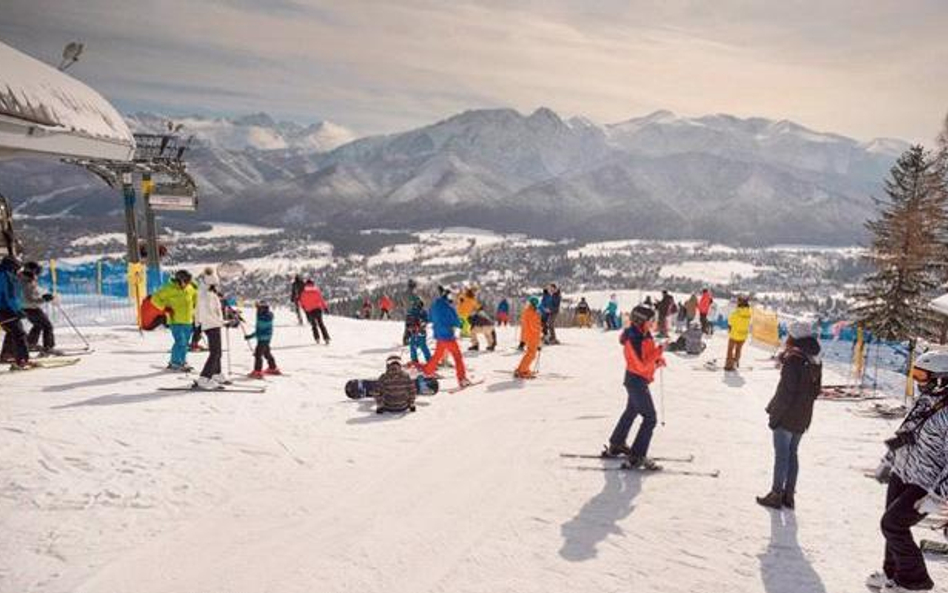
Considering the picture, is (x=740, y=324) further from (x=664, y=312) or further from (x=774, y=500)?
(x=774, y=500)

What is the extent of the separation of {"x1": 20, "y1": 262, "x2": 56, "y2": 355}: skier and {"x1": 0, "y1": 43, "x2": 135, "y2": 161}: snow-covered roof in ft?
19.0

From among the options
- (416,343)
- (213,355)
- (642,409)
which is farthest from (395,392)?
(642,409)

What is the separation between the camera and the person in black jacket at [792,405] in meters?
6.21

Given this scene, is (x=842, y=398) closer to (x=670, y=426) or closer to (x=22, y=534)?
(x=670, y=426)

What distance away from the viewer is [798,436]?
632cm

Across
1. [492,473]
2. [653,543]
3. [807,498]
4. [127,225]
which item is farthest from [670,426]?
[127,225]

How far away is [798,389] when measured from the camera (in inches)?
245

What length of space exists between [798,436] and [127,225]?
80.1 ft

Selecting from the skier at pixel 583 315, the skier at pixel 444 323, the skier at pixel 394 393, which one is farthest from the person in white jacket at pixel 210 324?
the skier at pixel 583 315

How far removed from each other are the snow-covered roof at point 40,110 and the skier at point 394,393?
517cm

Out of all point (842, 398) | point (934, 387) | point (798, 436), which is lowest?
point (842, 398)

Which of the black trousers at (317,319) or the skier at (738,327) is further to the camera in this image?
the black trousers at (317,319)

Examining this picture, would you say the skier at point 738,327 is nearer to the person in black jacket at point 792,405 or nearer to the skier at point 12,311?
the person in black jacket at point 792,405

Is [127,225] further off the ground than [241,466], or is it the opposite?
[127,225]
